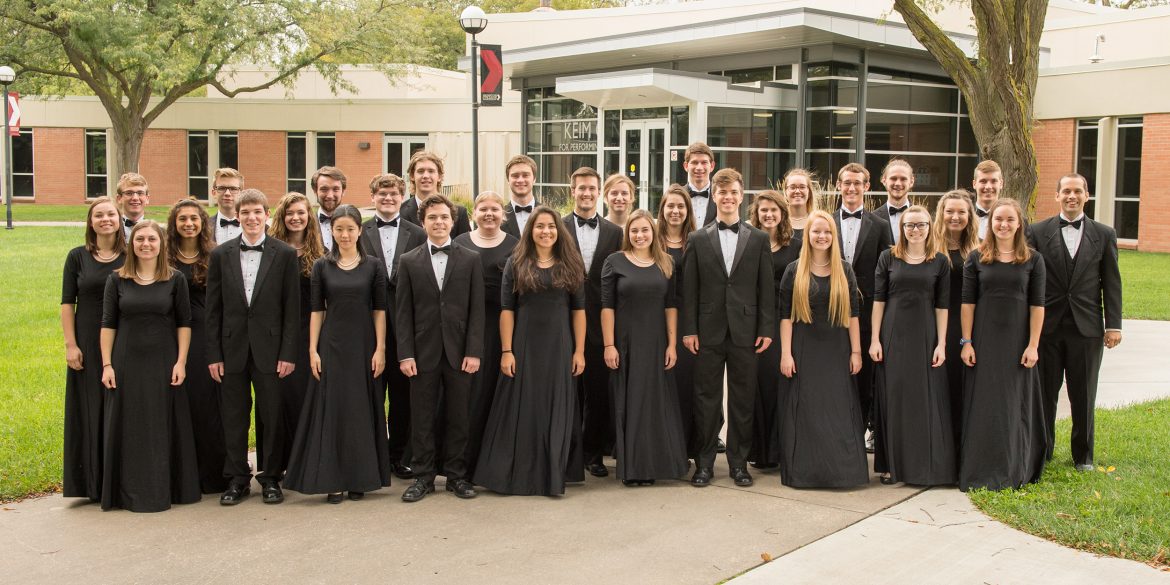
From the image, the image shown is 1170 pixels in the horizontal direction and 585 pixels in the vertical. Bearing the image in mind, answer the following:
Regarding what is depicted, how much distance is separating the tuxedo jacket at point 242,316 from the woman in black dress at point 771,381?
3211 mm

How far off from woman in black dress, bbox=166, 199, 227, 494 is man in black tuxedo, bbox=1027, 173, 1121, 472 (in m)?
5.56

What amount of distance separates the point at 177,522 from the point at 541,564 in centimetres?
225

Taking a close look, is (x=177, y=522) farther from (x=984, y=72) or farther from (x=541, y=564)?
(x=984, y=72)

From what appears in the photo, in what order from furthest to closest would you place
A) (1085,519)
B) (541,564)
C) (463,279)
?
(463,279) → (1085,519) → (541,564)

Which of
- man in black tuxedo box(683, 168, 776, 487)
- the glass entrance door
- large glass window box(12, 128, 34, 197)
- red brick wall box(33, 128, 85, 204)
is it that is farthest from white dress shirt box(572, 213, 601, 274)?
large glass window box(12, 128, 34, 197)

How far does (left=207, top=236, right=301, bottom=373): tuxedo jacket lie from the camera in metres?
6.68

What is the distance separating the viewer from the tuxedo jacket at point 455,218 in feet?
26.8

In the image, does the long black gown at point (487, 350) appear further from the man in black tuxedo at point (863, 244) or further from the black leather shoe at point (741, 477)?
the man in black tuxedo at point (863, 244)

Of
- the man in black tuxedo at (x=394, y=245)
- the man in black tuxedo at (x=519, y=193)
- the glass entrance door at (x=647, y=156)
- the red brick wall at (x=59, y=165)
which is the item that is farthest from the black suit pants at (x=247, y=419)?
the red brick wall at (x=59, y=165)

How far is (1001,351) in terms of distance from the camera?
23.3 feet

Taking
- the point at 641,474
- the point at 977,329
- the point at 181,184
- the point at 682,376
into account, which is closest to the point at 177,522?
the point at 641,474

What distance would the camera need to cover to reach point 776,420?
7598 millimetres

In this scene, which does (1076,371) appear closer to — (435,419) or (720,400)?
(720,400)

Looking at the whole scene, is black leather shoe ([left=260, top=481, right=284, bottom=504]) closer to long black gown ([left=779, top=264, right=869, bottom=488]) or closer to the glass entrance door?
long black gown ([left=779, top=264, right=869, bottom=488])
